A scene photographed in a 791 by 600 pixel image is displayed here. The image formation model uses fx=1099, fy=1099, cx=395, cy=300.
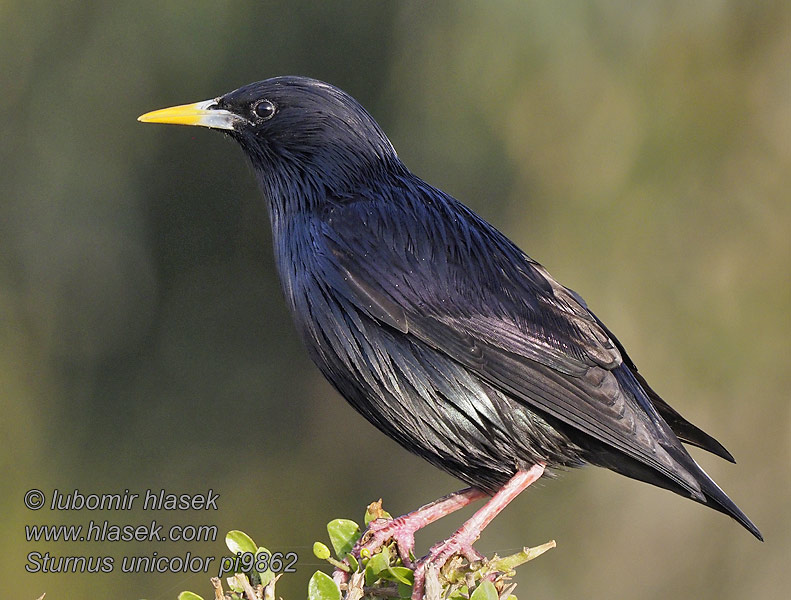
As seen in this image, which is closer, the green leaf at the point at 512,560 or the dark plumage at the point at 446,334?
the green leaf at the point at 512,560

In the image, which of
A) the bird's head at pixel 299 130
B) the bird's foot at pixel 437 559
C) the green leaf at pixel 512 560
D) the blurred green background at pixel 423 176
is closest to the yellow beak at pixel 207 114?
the bird's head at pixel 299 130

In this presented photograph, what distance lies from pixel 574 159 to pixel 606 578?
2.39 metres

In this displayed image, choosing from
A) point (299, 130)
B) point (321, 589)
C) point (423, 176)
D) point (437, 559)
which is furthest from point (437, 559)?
point (423, 176)

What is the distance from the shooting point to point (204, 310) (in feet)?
22.0

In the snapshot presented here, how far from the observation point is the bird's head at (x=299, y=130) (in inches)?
155

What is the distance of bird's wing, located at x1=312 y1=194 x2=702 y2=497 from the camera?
141 inches

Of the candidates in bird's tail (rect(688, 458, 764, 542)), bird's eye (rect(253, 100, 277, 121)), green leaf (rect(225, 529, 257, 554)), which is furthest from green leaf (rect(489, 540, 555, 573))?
bird's eye (rect(253, 100, 277, 121))

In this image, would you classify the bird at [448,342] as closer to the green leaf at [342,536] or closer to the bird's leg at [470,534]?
the bird's leg at [470,534]

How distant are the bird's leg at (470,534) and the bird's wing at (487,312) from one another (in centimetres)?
30

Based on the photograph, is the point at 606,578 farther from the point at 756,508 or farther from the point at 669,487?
the point at 669,487

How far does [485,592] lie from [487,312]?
1.20 metres

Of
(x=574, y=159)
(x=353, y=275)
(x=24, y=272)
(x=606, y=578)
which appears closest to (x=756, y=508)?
(x=606, y=578)

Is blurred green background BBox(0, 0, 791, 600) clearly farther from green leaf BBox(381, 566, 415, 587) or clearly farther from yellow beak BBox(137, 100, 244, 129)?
green leaf BBox(381, 566, 415, 587)

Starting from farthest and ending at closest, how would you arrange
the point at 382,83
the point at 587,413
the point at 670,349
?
the point at 382,83 → the point at 670,349 → the point at 587,413
